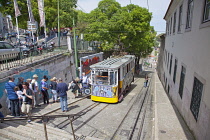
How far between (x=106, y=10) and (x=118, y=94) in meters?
15.5

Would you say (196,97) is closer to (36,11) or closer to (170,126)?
(170,126)

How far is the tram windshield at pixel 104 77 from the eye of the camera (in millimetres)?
10375

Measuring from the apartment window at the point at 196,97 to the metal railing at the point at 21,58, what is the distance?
9185 millimetres

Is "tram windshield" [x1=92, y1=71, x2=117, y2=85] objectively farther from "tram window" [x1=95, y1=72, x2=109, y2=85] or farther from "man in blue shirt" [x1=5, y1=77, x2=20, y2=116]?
"man in blue shirt" [x1=5, y1=77, x2=20, y2=116]

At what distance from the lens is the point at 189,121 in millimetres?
6973

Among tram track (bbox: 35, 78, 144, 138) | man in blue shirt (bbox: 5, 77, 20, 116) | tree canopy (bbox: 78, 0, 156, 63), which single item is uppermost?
tree canopy (bbox: 78, 0, 156, 63)

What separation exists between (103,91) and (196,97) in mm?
5682

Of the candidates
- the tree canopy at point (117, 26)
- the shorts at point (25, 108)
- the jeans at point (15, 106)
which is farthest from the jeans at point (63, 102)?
the tree canopy at point (117, 26)

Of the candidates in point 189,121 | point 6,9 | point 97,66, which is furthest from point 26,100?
point 6,9

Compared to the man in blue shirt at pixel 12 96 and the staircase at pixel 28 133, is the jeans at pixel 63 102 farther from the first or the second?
the staircase at pixel 28 133

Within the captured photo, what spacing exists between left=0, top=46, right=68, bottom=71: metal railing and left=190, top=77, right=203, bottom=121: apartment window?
918 centimetres

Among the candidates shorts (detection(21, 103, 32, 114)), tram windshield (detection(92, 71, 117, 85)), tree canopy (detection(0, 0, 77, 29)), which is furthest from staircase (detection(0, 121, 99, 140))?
tree canopy (detection(0, 0, 77, 29))

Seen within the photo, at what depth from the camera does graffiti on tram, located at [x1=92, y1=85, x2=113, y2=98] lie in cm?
1051

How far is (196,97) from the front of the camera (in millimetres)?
6363
